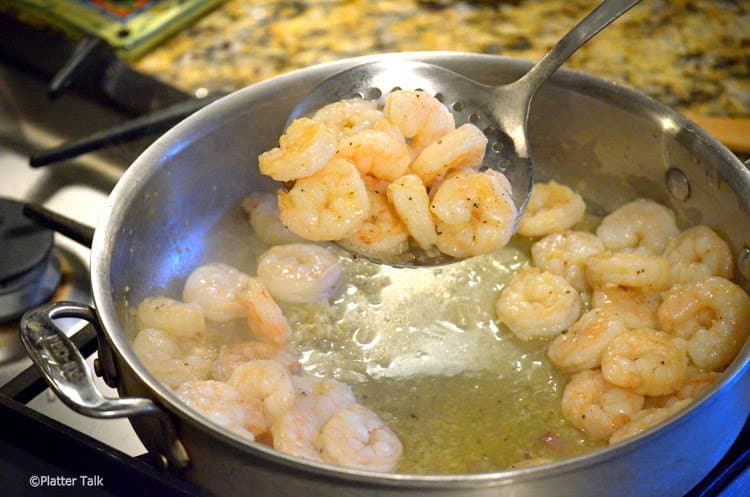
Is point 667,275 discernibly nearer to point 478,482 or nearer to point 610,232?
point 610,232

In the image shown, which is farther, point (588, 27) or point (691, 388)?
point (588, 27)

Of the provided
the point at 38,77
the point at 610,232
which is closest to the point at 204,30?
the point at 38,77

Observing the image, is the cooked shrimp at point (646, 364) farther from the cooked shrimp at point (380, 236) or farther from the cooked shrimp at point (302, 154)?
the cooked shrimp at point (302, 154)

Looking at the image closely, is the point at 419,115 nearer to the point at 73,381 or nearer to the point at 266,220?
the point at 266,220

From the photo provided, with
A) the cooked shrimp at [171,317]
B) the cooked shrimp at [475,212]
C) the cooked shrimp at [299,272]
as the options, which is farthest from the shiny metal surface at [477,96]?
the cooked shrimp at [171,317]

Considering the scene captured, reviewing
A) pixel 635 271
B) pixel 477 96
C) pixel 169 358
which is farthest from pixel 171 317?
pixel 635 271

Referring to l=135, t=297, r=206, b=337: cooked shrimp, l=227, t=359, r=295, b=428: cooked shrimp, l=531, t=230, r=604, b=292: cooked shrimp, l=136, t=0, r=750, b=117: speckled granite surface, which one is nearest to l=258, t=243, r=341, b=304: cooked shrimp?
l=135, t=297, r=206, b=337: cooked shrimp
